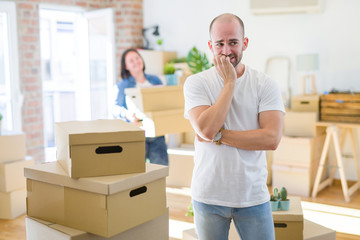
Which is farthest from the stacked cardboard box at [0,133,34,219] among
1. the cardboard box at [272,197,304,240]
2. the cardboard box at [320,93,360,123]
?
the cardboard box at [320,93,360,123]

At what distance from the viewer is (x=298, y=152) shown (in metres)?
4.44

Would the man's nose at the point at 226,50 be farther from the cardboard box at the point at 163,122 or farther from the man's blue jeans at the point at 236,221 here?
the cardboard box at the point at 163,122

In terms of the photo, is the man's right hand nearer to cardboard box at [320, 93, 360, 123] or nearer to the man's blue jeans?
the man's blue jeans

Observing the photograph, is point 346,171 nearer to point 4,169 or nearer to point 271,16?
point 271,16

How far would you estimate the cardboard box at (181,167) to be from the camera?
474 centimetres

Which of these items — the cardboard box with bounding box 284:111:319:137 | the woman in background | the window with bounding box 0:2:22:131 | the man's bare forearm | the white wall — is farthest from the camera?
the window with bounding box 0:2:22:131

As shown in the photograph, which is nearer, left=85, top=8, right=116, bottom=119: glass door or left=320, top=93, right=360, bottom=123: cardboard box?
left=320, top=93, right=360, bottom=123: cardboard box

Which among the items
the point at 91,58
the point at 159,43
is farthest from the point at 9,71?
the point at 159,43

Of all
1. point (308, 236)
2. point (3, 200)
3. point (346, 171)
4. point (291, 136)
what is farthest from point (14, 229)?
point (346, 171)

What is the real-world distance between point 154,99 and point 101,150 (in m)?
1.33

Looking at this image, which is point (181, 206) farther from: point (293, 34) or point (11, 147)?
point (293, 34)

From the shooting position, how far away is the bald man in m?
1.57

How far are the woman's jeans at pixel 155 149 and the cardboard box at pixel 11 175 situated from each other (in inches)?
46.2

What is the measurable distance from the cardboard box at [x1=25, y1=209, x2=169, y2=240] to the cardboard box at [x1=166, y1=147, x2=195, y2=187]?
2.67 meters
